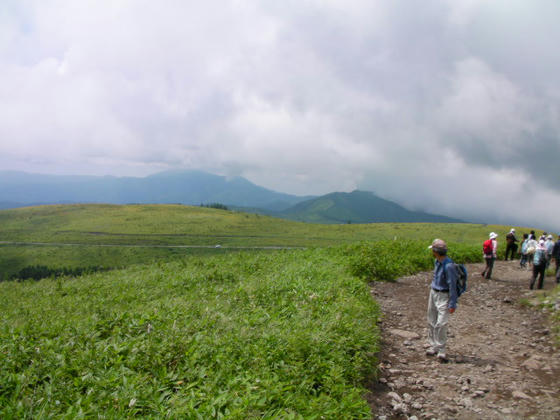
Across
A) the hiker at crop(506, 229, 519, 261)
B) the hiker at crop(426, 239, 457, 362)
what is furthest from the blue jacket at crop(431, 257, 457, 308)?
the hiker at crop(506, 229, 519, 261)

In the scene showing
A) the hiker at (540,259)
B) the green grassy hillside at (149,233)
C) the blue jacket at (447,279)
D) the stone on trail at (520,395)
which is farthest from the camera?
the green grassy hillside at (149,233)

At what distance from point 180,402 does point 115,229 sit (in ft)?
307

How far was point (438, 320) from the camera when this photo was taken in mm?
7727

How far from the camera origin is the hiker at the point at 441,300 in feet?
24.9

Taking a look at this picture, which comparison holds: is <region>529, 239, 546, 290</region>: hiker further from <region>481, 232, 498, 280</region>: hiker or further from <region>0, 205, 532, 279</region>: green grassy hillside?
<region>0, 205, 532, 279</region>: green grassy hillside

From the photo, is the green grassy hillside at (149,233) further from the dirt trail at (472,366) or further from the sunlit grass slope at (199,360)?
the sunlit grass slope at (199,360)

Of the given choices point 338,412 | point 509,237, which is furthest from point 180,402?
point 509,237

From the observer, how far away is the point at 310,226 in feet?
276

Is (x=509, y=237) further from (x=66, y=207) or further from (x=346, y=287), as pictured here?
(x=66, y=207)

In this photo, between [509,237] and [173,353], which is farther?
[509,237]

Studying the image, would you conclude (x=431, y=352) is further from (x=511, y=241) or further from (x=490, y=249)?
(x=511, y=241)

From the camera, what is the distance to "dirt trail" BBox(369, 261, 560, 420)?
5.67 meters

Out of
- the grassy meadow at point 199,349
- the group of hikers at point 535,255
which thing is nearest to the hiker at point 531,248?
the group of hikers at point 535,255

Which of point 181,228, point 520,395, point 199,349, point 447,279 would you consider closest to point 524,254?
point 447,279
